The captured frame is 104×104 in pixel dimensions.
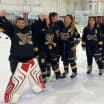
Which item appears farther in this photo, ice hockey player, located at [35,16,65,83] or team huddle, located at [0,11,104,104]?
ice hockey player, located at [35,16,65,83]

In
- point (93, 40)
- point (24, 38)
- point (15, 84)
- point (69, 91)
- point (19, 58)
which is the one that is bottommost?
point (69, 91)

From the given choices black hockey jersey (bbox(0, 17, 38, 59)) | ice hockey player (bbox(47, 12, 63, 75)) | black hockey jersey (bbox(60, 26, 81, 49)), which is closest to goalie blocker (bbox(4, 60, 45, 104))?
black hockey jersey (bbox(0, 17, 38, 59))

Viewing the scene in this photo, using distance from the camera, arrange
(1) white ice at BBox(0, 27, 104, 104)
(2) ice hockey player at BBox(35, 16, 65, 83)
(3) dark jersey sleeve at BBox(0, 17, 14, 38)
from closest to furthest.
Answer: (3) dark jersey sleeve at BBox(0, 17, 14, 38)
(1) white ice at BBox(0, 27, 104, 104)
(2) ice hockey player at BBox(35, 16, 65, 83)

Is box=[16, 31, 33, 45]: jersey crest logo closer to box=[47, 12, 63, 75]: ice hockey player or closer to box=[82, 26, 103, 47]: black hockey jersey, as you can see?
box=[47, 12, 63, 75]: ice hockey player

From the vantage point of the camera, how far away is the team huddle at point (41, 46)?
6.74ft

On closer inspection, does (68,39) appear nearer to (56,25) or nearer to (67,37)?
(67,37)

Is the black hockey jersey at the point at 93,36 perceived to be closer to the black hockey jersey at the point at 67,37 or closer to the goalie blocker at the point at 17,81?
the black hockey jersey at the point at 67,37

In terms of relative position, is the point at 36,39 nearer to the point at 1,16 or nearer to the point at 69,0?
the point at 1,16

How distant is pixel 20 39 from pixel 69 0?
13.5 m

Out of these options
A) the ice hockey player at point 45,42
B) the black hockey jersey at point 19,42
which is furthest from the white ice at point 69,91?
the black hockey jersey at point 19,42

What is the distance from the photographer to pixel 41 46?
8.43ft

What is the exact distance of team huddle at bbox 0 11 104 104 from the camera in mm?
2055

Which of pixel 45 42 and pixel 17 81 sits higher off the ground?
pixel 45 42

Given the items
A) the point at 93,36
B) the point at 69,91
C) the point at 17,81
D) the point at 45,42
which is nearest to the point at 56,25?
the point at 45,42
